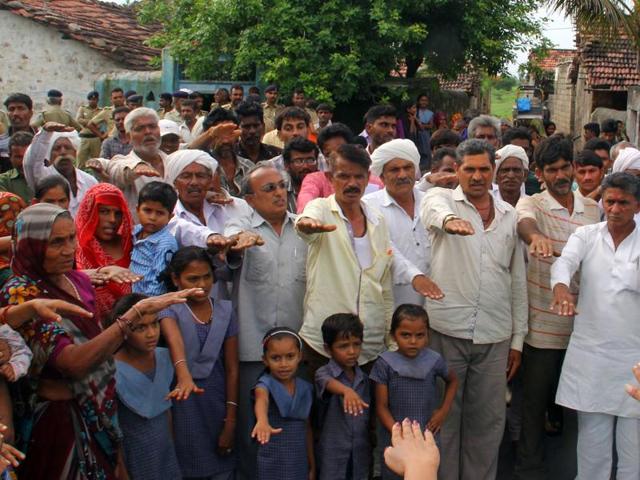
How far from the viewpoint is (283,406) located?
13.5 feet

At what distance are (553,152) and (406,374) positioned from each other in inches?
66.5

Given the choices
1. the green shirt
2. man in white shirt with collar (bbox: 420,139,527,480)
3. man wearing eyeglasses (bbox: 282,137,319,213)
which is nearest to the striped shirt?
man in white shirt with collar (bbox: 420,139,527,480)

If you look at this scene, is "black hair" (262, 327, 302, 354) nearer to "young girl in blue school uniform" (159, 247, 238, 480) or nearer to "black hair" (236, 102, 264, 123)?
"young girl in blue school uniform" (159, 247, 238, 480)

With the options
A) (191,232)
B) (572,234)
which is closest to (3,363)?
(191,232)

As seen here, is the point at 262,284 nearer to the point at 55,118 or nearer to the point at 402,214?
the point at 402,214

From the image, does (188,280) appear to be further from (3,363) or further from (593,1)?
(593,1)

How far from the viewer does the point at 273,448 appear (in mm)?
4176

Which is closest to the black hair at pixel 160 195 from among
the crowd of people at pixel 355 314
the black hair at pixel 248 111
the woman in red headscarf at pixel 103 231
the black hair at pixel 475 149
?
the crowd of people at pixel 355 314

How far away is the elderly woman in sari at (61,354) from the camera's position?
10.4 ft

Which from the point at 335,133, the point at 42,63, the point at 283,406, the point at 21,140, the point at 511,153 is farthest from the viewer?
the point at 42,63

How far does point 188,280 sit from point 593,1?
34.7ft

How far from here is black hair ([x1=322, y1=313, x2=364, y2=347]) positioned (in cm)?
421

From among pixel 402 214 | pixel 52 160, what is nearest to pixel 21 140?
pixel 52 160

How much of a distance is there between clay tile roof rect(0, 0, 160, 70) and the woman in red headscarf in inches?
503
